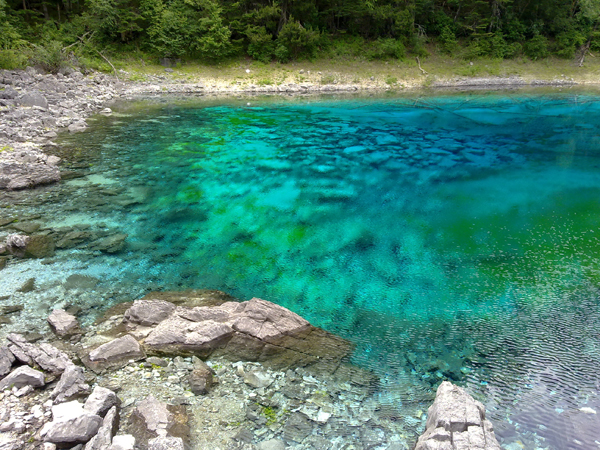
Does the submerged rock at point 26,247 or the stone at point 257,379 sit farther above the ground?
the submerged rock at point 26,247

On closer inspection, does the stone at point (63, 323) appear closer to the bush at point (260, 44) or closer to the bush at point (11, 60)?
the bush at point (11, 60)

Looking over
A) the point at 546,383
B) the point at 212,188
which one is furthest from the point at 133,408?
the point at 212,188

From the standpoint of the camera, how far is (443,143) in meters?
16.8

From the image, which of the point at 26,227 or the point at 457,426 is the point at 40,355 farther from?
the point at 26,227

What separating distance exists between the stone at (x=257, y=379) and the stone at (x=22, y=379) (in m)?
2.35

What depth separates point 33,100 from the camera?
1830 cm

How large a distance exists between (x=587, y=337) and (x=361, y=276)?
11.8ft

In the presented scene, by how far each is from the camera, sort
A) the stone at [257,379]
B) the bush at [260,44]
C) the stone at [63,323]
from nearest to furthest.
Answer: the stone at [257,379] → the stone at [63,323] → the bush at [260,44]

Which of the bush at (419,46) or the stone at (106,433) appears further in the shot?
the bush at (419,46)

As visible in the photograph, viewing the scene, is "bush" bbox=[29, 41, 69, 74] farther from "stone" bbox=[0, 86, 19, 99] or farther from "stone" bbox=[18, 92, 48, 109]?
"stone" bbox=[18, 92, 48, 109]

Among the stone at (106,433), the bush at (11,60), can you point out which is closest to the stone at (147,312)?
the stone at (106,433)

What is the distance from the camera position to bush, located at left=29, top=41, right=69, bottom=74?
25.5m

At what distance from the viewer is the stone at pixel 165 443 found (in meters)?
3.51

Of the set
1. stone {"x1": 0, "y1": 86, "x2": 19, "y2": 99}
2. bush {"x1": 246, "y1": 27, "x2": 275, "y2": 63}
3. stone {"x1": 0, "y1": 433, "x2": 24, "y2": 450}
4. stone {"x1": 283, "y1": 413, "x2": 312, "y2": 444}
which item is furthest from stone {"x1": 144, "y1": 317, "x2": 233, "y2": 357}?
bush {"x1": 246, "y1": 27, "x2": 275, "y2": 63}
